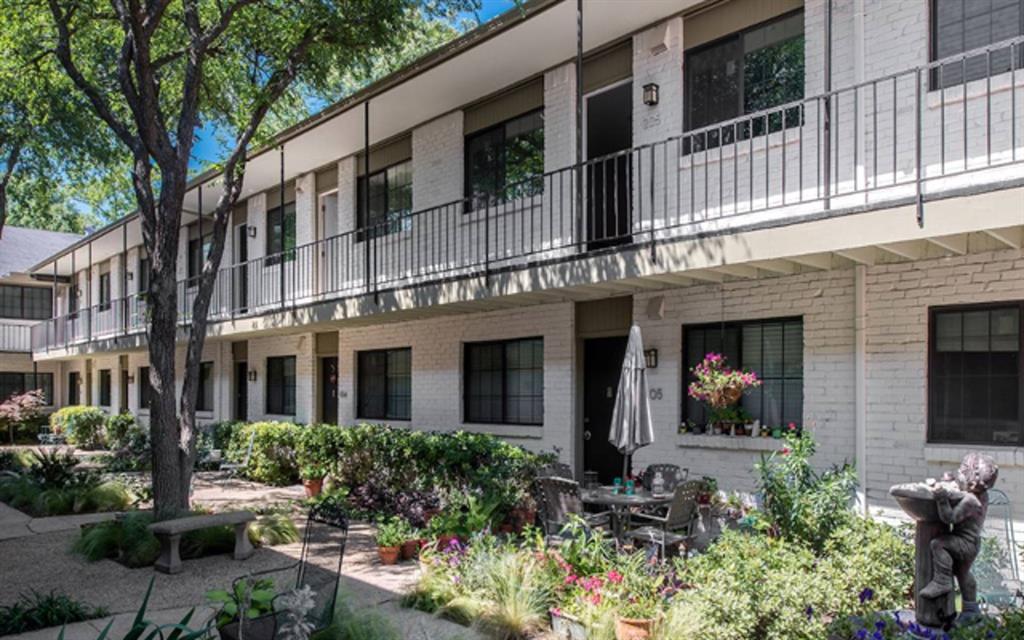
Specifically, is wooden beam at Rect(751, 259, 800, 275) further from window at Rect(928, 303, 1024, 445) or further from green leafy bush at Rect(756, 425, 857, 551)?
green leafy bush at Rect(756, 425, 857, 551)

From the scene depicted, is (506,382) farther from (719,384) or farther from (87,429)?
(87,429)

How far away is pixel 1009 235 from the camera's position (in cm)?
623

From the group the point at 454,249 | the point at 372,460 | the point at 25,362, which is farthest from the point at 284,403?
the point at 25,362

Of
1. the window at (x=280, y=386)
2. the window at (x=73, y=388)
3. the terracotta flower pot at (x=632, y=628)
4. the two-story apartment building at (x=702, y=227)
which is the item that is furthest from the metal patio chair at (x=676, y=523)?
the window at (x=73, y=388)

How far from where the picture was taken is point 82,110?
49.2 feet

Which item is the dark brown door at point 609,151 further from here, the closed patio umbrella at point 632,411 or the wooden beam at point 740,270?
the closed patio umbrella at point 632,411

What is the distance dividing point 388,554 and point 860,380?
5409 mm

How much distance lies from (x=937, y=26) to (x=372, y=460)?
374 inches

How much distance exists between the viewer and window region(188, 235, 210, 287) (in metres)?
21.1

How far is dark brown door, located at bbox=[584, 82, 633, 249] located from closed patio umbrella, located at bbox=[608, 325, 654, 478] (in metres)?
2.76

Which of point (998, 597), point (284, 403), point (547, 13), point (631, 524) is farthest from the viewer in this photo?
point (284, 403)

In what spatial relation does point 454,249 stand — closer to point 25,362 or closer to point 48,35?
point 48,35

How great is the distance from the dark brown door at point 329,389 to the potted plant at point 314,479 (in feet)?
11.1

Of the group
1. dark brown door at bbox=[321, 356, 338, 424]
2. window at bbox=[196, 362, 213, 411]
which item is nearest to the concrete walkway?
dark brown door at bbox=[321, 356, 338, 424]
